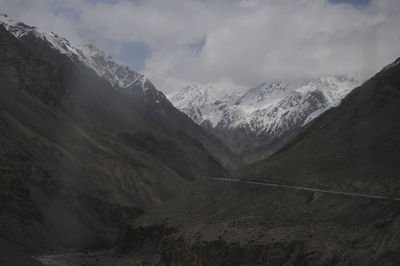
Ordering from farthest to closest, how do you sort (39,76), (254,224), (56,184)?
(39,76)
(56,184)
(254,224)

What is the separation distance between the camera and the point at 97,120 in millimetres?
183375

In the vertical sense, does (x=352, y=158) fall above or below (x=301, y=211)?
above

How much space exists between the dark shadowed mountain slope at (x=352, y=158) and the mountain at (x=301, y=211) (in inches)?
5.3

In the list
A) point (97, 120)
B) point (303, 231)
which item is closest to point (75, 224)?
point (303, 231)

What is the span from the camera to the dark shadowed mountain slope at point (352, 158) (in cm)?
4847

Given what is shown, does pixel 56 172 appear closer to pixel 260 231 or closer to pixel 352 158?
pixel 352 158

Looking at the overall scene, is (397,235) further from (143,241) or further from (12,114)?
(12,114)

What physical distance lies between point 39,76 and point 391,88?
3231 inches

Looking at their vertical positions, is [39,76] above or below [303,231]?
above

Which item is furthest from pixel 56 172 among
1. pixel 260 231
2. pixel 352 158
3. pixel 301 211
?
pixel 260 231

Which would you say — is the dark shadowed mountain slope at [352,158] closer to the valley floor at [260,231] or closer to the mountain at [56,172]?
the valley floor at [260,231]

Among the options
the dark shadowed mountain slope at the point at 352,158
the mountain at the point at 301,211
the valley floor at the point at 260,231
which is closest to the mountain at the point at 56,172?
the valley floor at the point at 260,231

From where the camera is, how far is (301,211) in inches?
1842

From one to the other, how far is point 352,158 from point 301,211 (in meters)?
11.1
